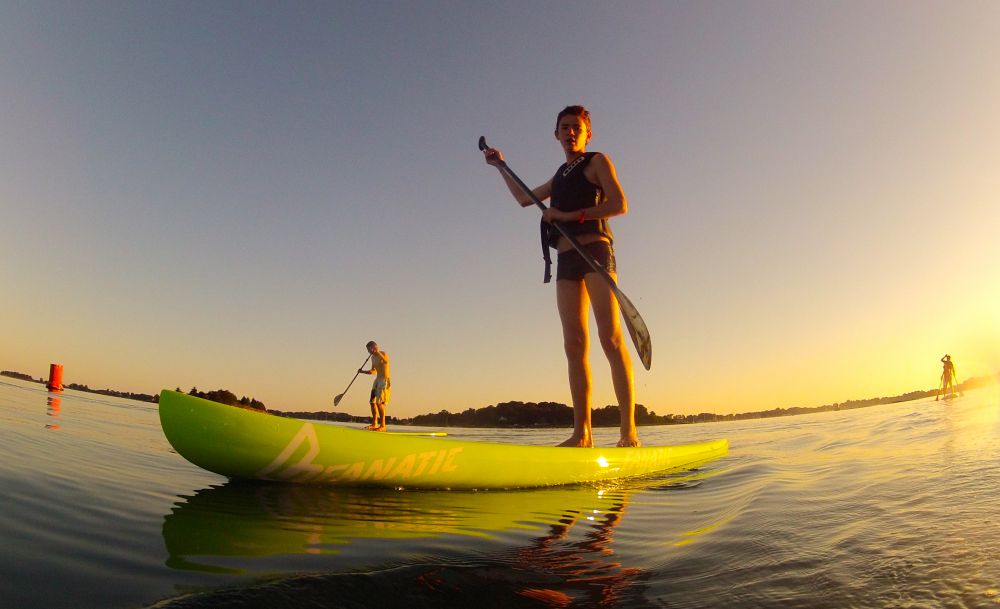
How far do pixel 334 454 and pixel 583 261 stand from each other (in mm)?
2965

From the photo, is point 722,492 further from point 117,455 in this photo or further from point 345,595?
point 117,455

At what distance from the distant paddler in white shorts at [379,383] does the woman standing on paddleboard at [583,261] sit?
7.93 meters

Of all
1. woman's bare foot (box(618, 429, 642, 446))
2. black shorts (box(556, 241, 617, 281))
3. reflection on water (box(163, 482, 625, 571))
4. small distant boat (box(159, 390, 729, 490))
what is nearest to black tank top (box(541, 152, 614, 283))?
black shorts (box(556, 241, 617, 281))

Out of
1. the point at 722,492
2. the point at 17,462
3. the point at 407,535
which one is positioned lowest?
the point at 722,492

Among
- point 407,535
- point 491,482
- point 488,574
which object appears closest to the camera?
point 488,574

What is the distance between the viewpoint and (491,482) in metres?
3.29

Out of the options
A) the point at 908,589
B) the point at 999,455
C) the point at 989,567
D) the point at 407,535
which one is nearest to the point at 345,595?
the point at 407,535

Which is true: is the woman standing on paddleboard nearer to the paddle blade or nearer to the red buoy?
the paddle blade

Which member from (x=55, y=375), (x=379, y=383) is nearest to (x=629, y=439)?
(x=379, y=383)

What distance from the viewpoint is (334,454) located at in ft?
8.75

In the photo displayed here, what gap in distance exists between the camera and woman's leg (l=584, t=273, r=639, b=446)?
4.54m

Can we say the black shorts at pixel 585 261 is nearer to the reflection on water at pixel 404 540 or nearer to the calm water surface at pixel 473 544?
the calm water surface at pixel 473 544

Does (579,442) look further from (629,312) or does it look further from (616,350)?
(629,312)

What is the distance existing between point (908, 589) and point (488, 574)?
1.07m
